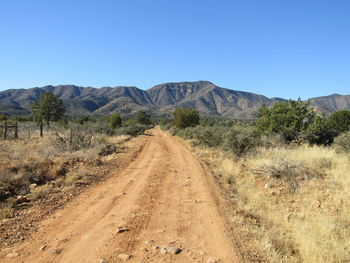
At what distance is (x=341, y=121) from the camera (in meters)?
24.3

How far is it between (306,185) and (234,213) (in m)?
3.89

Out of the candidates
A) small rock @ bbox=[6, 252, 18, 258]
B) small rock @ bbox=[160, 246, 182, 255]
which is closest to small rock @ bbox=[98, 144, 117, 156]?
small rock @ bbox=[6, 252, 18, 258]

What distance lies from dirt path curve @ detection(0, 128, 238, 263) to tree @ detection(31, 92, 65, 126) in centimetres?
3106

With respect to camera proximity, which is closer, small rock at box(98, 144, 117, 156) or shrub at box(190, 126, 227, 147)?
small rock at box(98, 144, 117, 156)

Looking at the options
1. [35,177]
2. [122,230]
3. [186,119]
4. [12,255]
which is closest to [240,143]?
[35,177]

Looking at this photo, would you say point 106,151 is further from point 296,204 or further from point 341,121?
point 341,121

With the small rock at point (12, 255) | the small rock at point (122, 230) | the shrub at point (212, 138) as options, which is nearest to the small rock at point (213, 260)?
the small rock at point (122, 230)

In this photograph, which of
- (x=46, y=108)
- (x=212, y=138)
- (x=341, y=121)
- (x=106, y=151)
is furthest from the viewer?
(x=46, y=108)

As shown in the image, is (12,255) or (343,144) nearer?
(12,255)

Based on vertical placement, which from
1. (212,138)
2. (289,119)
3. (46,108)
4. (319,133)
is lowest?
(212,138)

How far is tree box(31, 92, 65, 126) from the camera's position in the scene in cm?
3656

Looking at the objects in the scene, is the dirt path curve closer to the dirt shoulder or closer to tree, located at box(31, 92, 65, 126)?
the dirt shoulder

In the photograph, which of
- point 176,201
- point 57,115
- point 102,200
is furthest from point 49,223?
point 57,115

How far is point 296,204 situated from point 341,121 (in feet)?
65.5
